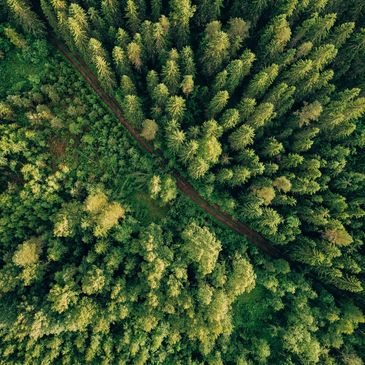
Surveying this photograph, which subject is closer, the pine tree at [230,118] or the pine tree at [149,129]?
the pine tree at [230,118]

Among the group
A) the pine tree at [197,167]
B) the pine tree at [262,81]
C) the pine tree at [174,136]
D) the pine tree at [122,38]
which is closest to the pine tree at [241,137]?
the pine tree at [197,167]

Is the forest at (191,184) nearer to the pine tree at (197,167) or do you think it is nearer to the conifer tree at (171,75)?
the conifer tree at (171,75)

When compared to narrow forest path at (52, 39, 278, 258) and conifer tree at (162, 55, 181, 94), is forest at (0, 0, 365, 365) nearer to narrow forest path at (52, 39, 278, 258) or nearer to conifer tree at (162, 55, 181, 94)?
conifer tree at (162, 55, 181, 94)

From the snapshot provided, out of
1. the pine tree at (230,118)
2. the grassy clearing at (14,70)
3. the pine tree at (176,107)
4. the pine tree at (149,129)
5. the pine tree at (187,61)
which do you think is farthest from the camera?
the grassy clearing at (14,70)

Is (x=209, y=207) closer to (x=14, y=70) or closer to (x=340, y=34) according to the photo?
→ (x=340, y=34)

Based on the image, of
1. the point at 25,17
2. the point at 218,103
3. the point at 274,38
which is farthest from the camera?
the point at 25,17

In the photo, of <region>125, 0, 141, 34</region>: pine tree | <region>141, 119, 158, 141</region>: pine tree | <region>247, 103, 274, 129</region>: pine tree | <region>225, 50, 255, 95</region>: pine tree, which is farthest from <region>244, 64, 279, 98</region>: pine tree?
<region>125, 0, 141, 34</region>: pine tree

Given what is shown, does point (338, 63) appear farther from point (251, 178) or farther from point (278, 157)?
point (251, 178)

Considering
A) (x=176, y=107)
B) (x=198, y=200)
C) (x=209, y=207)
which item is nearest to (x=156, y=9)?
(x=176, y=107)
